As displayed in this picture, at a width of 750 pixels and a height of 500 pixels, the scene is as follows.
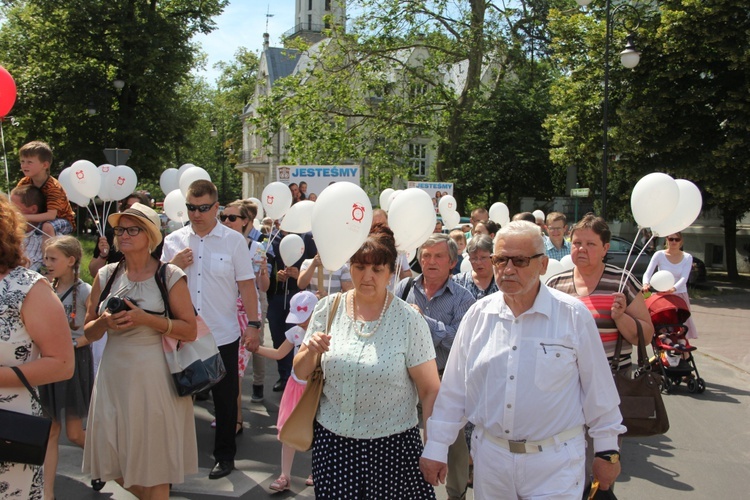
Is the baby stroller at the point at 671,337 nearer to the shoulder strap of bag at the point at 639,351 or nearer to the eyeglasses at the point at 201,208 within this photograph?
the shoulder strap of bag at the point at 639,351

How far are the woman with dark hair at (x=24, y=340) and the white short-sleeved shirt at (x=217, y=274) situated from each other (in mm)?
2198

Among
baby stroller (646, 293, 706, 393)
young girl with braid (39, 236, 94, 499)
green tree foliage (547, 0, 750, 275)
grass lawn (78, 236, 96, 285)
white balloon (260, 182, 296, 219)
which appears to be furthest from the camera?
green tree foliage (547, 0, 750, 275)

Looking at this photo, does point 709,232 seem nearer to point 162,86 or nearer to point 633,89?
point 633,89

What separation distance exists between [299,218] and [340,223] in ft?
12.6

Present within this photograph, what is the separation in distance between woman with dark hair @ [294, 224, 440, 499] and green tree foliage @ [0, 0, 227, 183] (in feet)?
90.5

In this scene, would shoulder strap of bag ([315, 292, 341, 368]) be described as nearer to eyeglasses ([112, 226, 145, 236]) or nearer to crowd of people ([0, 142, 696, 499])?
crowd of people ([0, 142, 696, 499])

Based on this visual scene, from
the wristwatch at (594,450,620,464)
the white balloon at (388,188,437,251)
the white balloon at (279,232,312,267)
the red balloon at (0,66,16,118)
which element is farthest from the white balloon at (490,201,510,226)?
the wristwatch at (594,450,620,464)

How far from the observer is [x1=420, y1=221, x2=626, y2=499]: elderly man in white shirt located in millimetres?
2900

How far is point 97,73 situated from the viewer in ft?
97.7

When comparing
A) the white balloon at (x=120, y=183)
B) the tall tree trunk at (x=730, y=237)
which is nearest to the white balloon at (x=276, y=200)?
the white balloon at (x=120, y=183)

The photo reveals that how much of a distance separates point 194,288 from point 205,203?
2.14 feet

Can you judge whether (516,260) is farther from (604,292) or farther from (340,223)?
(604,292)

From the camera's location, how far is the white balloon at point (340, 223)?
Answer: 4.03m

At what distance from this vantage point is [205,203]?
510 cm
